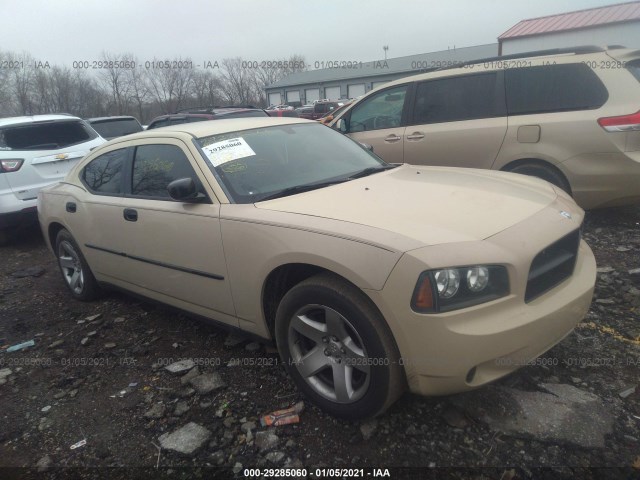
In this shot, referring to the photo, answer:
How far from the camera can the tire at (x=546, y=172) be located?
469 centimetres

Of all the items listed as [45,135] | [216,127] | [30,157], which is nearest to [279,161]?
[216,127]

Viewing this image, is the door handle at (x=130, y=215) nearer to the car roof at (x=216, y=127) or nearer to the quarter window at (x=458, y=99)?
the car roof at (x=216, y=127)

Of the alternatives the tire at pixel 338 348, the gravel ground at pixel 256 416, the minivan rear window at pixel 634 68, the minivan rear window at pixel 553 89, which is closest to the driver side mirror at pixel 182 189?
the tire at pixel 338 348

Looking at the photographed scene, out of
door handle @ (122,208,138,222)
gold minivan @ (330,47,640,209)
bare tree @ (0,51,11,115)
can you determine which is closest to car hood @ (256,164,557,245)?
door handle @ (122,208,138,222)

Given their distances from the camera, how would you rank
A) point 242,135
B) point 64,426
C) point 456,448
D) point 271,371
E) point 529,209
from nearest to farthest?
point 456,448 < point 529,209 < point 64,426 < point 271,371 < point 242,135

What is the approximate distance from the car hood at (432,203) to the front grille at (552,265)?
0.70 ft

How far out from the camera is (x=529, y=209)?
2.45 m

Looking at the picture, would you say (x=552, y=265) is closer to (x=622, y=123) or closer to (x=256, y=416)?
(x=256, y=416)

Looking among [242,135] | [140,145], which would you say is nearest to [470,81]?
[242,135]

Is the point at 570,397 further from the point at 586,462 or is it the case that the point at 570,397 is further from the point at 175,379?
the point at 175,379

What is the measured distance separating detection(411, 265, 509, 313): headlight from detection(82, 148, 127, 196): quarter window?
265 cm

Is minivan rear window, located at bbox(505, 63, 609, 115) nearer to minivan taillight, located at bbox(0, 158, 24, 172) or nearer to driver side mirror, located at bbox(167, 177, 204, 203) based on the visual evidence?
driver side mirror, located at bbox(167, 177, 204, 203)

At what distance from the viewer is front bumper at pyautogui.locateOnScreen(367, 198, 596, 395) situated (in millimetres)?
1951

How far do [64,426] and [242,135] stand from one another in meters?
2.15
